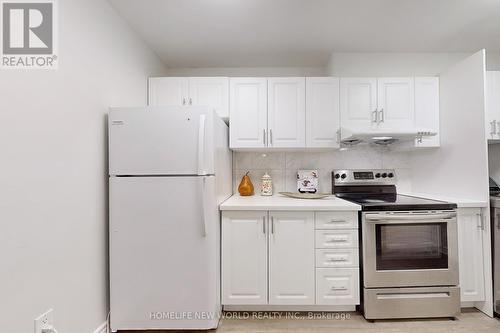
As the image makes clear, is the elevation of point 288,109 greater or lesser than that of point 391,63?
lesser

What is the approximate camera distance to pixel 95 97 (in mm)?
1782

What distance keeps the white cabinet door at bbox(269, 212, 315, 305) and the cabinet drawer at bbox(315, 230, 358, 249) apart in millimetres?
64

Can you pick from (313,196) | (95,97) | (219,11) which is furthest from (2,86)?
(313,196)

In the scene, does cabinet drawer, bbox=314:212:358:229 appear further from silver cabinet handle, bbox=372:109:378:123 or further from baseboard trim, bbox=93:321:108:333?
baseboard trim, bbox=93:321:108:333

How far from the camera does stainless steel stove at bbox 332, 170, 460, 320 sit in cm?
209

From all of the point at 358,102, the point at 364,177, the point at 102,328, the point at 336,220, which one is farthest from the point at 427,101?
the point at 102,328

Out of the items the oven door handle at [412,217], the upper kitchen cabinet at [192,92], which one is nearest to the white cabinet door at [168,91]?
the upper kitchen cabinet at [192,92]

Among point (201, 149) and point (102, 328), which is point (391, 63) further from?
point (102, 328)

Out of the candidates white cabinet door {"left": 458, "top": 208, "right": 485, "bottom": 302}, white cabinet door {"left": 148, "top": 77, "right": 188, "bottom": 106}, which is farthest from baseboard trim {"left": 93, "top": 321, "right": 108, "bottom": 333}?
white cabinet door {"left": 458, "top": 208, "right": 485, "bottom": 302}

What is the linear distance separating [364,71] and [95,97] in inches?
99.2

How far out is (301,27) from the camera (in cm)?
229

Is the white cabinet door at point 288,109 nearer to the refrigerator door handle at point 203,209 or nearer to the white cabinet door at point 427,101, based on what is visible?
the refrigerator door handle at point 203,209

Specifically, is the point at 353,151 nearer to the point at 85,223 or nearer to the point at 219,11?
the point at 219,11

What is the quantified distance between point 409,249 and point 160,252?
75.6 inches
